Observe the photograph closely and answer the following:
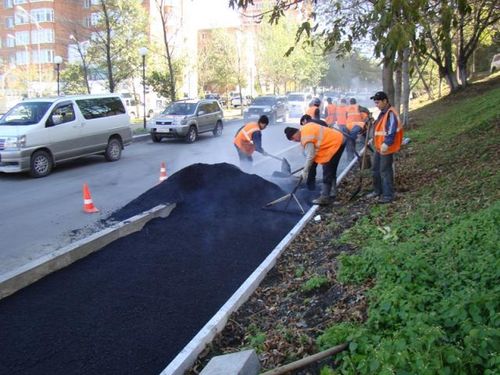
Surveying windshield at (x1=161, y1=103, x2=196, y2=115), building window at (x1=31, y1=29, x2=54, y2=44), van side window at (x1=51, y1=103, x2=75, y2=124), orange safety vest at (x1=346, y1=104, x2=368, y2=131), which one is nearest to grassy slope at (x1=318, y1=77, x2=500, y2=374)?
orange safety vest at (x1=346, y1=104, x2=368, y2=131)

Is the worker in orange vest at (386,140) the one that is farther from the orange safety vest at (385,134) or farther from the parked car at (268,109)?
the parked car at (268,109)

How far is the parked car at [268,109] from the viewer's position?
26.2 meters

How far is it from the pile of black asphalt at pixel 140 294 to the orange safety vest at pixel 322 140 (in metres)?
1.06

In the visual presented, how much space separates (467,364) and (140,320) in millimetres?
2623

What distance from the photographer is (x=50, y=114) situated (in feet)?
37.6

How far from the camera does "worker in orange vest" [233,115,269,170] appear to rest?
351 inches

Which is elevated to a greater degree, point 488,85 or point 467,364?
point 488,85

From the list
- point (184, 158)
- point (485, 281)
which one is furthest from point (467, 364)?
point (184, 158)

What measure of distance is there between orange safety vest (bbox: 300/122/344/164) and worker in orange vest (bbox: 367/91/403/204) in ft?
1.99

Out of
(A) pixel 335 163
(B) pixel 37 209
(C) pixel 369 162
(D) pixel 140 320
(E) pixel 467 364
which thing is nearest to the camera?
(E) pixel 467 364

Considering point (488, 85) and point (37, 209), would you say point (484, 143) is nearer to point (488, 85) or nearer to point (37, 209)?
point (37, 209)

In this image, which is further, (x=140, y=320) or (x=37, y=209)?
(x=37, y=209)

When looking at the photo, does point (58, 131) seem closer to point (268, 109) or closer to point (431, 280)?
point (431, 280)

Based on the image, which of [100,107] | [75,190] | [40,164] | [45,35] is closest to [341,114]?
[100,107]
